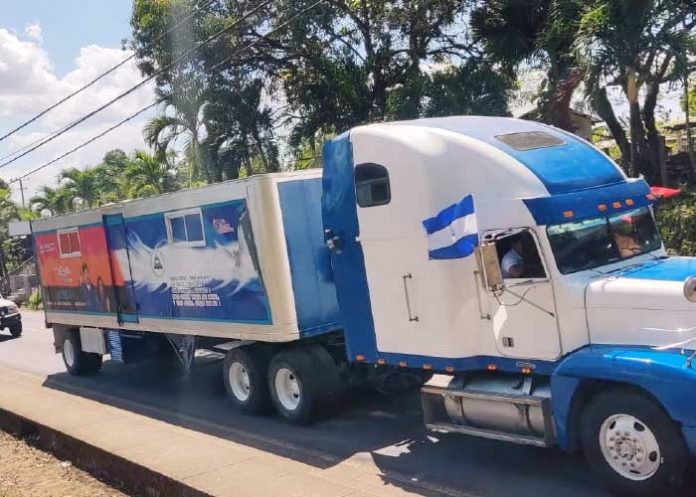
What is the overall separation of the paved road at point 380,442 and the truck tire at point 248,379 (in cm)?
18

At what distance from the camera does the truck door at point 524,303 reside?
619cm

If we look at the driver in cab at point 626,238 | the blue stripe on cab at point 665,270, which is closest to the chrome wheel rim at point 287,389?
the driver in cab at point 626,238

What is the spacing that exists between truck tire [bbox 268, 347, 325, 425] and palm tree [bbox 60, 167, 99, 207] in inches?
1216

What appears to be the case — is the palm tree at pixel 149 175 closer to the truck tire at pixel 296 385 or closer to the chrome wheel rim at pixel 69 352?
the chrome wheel rim at pixel 69 352

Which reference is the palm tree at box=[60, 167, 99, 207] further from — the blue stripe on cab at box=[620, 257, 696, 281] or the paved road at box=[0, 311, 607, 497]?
the blue stripe on cab at box=[620, 257, 696, 281]

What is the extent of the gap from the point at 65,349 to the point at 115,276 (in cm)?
329

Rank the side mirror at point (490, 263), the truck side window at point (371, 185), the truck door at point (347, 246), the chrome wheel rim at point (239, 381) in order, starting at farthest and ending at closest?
1. the chrome wheel rim at point (239, 381)
2. the truck door at point (347, 246)
3. the truck side window at point (371, 185)
4. the side mirror at point (490, 263)

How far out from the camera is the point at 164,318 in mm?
10648

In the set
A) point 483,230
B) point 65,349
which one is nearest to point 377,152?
point 483,230

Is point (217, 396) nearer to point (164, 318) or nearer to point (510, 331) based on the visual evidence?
point (164, 318)

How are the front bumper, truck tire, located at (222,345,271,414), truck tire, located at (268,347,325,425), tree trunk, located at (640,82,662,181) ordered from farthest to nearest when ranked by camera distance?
1. the front bumper
2. tree trunk, located at (640,82,662,181)
3. truck tire, located at (222,345,271,414)
4. truck tire, located at (268,347,325,425)

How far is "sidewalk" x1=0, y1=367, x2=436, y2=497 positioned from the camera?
6262mm

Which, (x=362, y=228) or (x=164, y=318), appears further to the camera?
(x=164, y=318)

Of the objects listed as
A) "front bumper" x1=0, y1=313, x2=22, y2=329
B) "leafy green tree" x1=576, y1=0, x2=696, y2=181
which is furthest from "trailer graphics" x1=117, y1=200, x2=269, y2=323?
"front bumper" x1=0, y1=313, x2=22, y2=329
